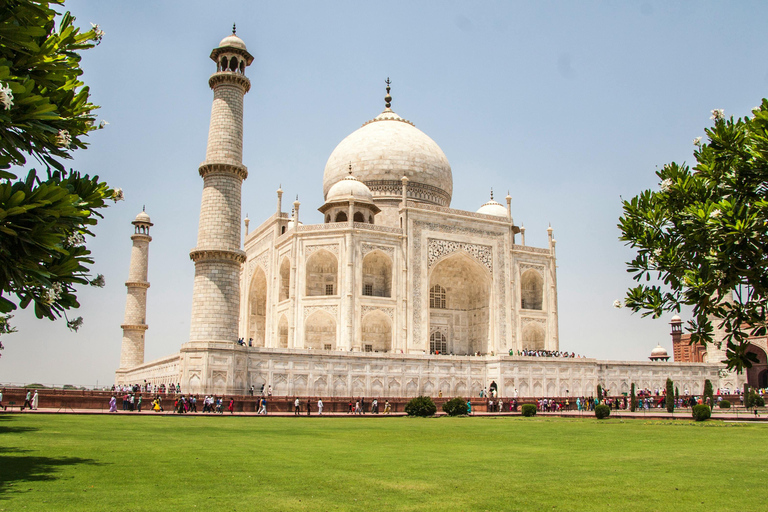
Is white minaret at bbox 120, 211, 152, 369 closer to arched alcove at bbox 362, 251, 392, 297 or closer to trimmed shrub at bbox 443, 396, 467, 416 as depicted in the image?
arched alcove at bbox 362, 251, 392, 297

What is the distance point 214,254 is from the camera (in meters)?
22.2

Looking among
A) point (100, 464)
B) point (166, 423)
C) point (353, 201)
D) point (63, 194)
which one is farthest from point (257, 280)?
point (63, 194)

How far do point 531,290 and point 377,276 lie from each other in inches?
356

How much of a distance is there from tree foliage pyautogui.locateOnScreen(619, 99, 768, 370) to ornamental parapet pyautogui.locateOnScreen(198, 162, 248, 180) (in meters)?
18.6

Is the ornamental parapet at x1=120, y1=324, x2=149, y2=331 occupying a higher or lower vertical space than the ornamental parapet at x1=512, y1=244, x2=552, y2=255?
lower

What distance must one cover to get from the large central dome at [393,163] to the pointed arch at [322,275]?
6.02 m

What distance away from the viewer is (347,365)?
26.0 metres

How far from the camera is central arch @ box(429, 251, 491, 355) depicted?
34625mm

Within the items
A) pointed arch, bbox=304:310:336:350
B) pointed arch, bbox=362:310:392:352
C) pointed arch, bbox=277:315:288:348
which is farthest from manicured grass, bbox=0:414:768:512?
pointed arch, bbox=277:315:288:348

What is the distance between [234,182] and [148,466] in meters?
15.7

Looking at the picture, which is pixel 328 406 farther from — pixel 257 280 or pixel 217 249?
pixel 257 280

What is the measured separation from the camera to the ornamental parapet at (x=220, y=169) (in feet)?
74.8

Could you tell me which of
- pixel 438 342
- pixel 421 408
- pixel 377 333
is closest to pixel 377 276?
pixel 377 333

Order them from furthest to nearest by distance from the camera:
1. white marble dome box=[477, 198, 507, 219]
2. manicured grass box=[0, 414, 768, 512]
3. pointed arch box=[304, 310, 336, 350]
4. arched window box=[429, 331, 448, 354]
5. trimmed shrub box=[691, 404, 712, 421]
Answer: white marble dome box=[477, 198, 507, 219]
arched window box=[429, 331, 448, 354]
pointed arch box=[304, 310, 336, 350]
trimmed shrub box=[691, 404, 712, 421]
manicured grass box=[0, 414, 768, 512]
